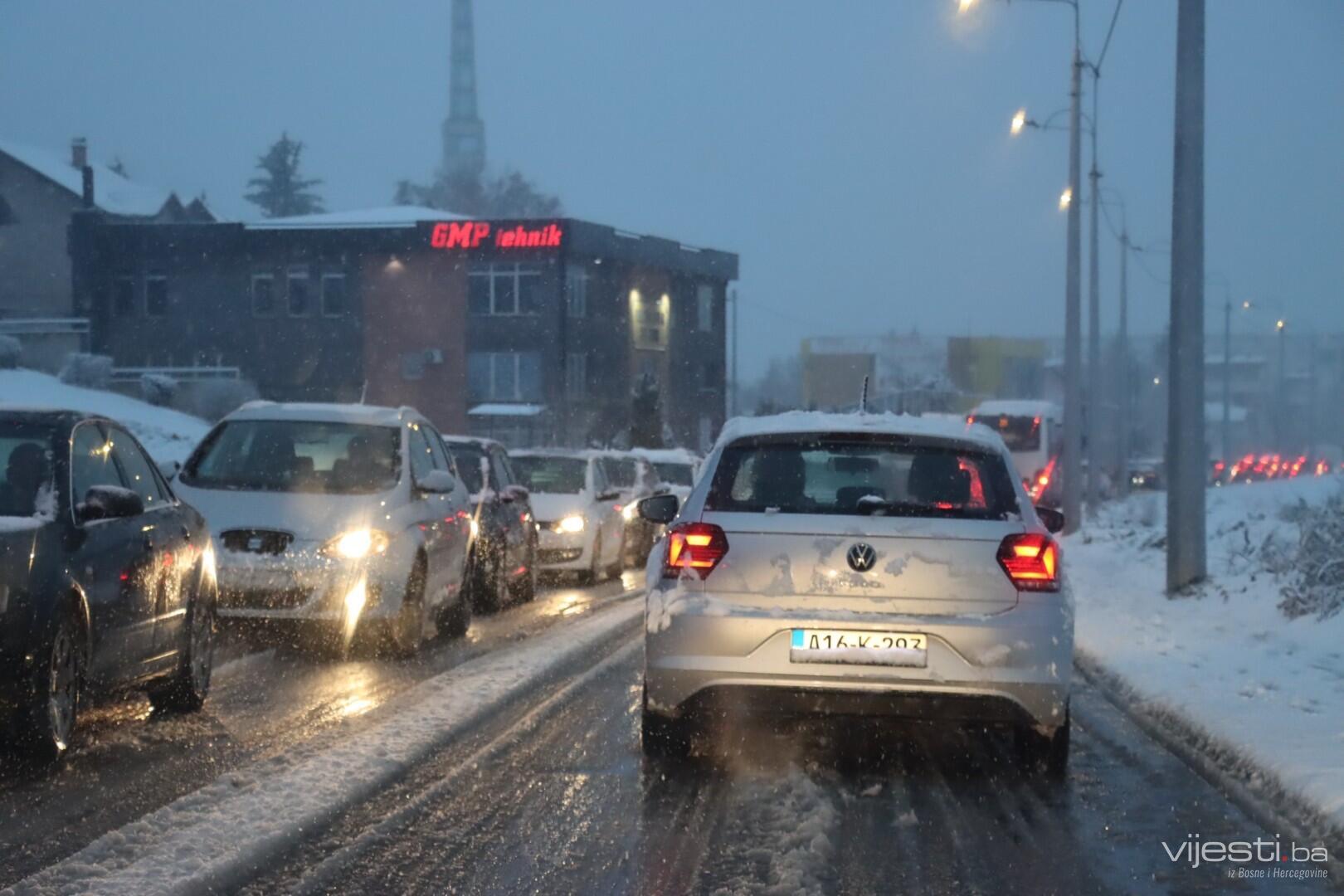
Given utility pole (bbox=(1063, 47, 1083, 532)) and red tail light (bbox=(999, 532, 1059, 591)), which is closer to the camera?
red tail light (bbox=(999, 532, 1059, 591))

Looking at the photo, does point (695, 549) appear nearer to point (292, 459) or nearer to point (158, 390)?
point (292, 459)

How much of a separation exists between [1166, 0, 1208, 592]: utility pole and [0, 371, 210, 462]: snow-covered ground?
2405 cm

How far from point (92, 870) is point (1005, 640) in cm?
384

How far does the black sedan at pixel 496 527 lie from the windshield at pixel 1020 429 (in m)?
32.2

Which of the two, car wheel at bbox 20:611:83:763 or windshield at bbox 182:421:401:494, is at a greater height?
windshield at bbox 182:421:401:494

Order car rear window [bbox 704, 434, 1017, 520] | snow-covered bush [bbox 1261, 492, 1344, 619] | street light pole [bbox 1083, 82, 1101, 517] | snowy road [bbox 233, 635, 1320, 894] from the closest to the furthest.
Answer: snowy road [bbox 233, 635, 1320, 894], car rear window [bbox 704, 434, 1017, 520], snow-covered bush [bbox 1261, 492, 1344, 619], street light pole [bbox 1083, 82, 1101, 517]

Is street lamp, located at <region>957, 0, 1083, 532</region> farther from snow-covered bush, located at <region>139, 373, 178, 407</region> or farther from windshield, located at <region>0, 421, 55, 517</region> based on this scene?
snow-covered bush, located at <region>139, 373, 178, 407</region>

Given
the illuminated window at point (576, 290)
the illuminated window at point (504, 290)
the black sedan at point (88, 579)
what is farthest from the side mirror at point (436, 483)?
the illuminated window at point (504, 290)

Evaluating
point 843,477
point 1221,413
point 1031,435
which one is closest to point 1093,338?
point 1031,435

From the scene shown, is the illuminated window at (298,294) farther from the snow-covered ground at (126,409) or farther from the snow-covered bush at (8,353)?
the snow-covered bush at (8,353)

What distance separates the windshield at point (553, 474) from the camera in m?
21.3

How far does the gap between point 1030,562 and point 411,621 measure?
5852 millimetres

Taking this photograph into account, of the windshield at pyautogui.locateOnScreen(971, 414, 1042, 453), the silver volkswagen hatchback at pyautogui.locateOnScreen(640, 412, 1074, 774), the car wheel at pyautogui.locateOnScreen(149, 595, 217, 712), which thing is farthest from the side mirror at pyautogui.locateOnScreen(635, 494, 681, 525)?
the windshield at pyautogui.locateOnScreen(971, 414, 1042, 453)

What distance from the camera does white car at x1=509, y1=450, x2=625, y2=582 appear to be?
2052 centimetres
